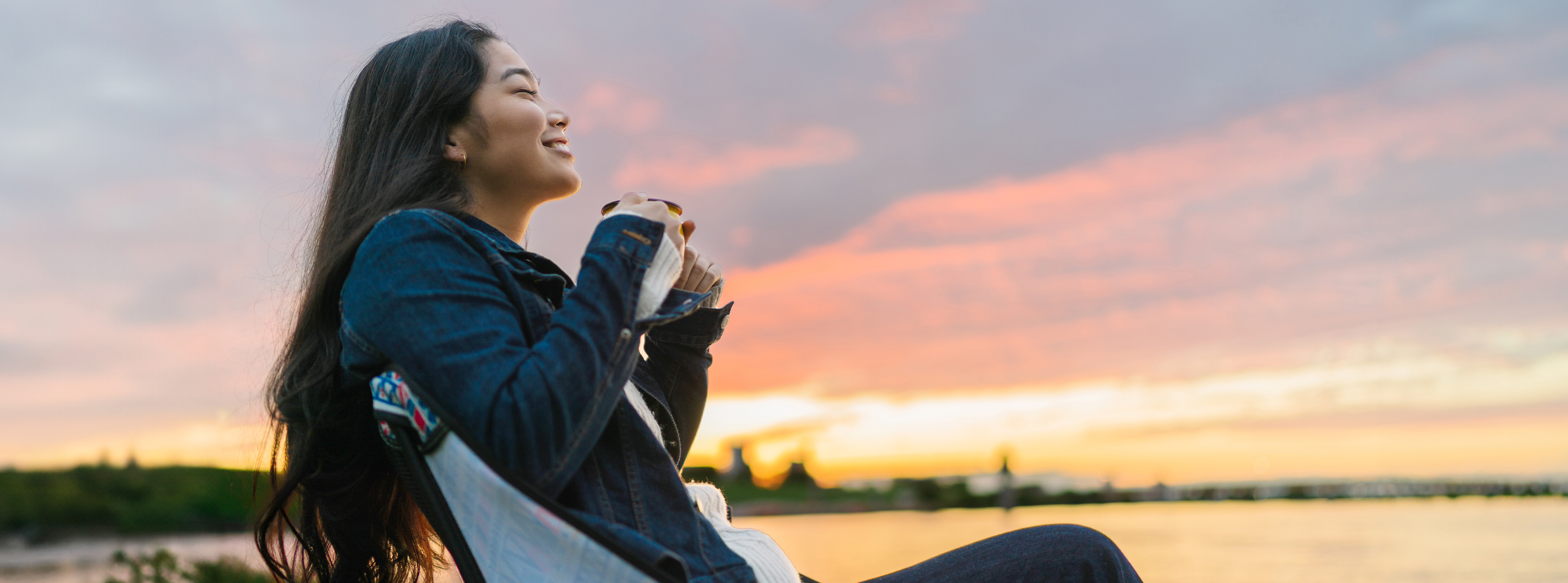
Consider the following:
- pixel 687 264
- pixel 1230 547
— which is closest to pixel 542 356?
pixel 687 264

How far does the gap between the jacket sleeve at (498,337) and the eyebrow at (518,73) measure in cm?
41

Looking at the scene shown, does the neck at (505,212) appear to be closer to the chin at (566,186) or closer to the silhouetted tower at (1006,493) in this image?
the chin at (566,186)

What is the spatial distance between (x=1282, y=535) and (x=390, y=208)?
19073mm

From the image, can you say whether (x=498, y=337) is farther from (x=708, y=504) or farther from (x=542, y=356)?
(x=708, y=504)

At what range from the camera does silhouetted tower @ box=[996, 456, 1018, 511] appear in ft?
105

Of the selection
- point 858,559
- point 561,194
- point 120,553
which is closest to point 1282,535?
point 858,559

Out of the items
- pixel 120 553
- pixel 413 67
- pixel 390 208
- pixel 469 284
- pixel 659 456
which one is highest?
pixel 413 67

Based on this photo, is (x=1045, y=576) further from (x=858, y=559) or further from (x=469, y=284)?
(x=858, y=559)

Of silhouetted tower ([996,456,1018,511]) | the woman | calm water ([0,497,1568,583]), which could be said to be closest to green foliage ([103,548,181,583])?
calm water ([0,497,1568,583])

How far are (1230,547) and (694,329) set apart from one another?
1513 centimetres

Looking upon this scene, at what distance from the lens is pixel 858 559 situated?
487 inches

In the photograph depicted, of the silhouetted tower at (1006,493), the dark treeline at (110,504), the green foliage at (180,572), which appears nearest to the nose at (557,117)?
the green foliage at (180,572)

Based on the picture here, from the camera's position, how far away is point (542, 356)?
0.94 m

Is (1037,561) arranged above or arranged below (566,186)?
below
